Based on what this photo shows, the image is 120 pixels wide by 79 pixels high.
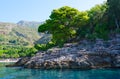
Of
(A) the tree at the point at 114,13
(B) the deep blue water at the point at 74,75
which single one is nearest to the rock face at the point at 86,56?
(B) the deep blue water at the point at 74,75

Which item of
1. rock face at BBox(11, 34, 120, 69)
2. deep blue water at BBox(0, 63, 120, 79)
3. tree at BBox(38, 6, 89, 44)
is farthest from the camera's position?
tree at BBox(38, 6, 89, 44)

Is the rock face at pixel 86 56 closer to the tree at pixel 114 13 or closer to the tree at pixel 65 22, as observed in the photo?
the tree at pixel 114 13

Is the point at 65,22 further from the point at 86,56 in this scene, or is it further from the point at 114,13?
the point at 86,56

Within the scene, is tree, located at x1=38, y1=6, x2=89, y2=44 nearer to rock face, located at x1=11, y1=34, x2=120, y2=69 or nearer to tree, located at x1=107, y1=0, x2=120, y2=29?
tree, located at x1=107, y1=0, x2=120, y2=29

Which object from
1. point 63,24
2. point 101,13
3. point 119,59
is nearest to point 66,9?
point 63,24

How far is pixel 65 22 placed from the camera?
85875 mm

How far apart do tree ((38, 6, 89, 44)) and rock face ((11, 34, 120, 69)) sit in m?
15.3

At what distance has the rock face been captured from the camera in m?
61.6

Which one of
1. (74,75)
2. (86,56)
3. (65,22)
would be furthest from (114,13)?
(74,75)

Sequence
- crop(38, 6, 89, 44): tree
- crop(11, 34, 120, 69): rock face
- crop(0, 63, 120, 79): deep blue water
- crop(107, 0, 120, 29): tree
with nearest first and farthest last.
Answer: crop(0, 63, 120, 79): deep blue water, crop(11, 34, 120, 69): rock face, crop(107, 0, 120, 29): tree, crop(38, 6, 89, 44): tree

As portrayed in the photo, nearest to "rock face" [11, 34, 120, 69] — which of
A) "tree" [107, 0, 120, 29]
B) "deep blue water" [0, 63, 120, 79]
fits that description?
"deep blue water" [0, 63, 120, 79]

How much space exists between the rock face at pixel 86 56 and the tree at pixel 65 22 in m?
15.3

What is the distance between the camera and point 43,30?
299 ft

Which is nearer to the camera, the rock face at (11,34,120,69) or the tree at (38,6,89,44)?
the rock face at (11,34,120,69)
